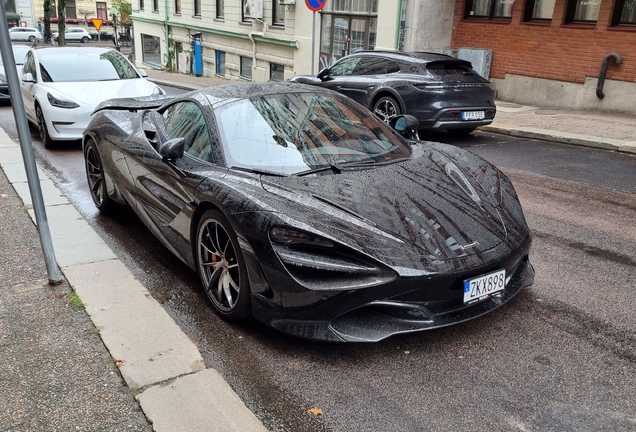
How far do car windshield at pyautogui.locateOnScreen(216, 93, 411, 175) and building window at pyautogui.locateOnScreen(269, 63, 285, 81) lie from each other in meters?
17.9

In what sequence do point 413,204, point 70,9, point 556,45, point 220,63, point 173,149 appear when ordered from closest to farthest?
point 413,204 < point 173,149 < point 556,45 < point 220,63 < point 70,9

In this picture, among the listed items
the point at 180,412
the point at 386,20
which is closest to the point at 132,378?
the point at 180,412

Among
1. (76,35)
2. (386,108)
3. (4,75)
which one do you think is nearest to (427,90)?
(386,108)

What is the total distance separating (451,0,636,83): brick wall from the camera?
41.2 feet

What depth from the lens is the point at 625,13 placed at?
12.5m

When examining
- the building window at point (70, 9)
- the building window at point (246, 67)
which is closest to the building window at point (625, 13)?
the building window at point (246, 67)

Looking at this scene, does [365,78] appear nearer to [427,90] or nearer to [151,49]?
[427,90]

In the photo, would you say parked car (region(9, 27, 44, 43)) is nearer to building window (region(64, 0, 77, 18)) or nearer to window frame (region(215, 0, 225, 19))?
building window (region(64, 0, 77, 18))

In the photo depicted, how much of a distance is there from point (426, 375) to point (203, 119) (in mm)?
2458

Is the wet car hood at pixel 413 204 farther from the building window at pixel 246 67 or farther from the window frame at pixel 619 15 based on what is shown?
the building window at pixel 246 67

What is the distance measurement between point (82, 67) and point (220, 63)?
54.9 ft

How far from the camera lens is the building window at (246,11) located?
22766 millimetres

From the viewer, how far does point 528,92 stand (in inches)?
570

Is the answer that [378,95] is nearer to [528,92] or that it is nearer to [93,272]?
[528,92]
